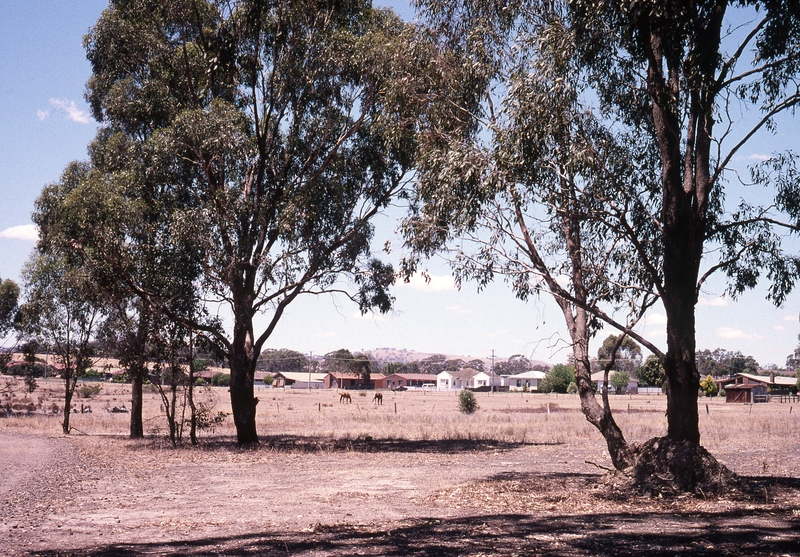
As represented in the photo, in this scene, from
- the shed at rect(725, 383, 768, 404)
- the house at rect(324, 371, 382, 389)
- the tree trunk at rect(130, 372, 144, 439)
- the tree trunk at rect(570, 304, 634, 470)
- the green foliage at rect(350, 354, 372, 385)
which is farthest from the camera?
the green foliage at rect(350, 354, 372, 385)

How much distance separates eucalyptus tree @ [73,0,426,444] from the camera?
22047 mm

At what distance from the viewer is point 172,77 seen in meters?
24.5

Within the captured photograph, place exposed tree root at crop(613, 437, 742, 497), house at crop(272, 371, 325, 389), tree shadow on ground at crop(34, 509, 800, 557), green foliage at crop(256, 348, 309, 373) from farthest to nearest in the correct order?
green foliage at crop(256, 348, 309, 373) < house at crop(272, 371, 325, 389) < exposed tree root at crop(613, 437, 742, 497) < tree shadow on ground at crop(34, 509, 800, 557)

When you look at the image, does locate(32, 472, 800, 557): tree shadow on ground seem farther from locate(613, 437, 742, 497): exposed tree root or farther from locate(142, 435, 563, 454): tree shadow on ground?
locate(142, 435, 563, 454): tree shadow on ground

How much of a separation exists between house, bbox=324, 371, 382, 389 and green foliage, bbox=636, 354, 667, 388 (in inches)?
1915

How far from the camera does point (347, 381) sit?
137 meters

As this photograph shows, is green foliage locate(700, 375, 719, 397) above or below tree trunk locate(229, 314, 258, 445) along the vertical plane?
below

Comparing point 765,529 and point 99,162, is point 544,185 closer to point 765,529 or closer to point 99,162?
point 765,529

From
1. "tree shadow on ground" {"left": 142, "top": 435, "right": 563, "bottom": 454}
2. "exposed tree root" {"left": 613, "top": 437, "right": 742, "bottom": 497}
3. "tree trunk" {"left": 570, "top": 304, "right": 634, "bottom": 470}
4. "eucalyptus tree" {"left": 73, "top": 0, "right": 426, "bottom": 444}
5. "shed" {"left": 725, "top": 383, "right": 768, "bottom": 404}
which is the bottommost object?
"shed" {"left": 725, "top": 383, "right": 768, "bottom": 404}

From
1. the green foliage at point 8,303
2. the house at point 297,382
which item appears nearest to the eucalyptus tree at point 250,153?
the green foliage at point 8,303

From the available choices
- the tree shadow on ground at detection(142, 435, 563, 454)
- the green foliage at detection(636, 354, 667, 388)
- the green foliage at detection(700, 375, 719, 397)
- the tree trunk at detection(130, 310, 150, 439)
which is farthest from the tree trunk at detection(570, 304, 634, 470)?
the green foliage at detection(636, 354, 667, 388)

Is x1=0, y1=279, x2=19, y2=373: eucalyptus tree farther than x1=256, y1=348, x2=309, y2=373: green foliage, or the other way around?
x1=256, y1=348, x2=309, y2=373: green foliage

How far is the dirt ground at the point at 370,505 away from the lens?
328 inches

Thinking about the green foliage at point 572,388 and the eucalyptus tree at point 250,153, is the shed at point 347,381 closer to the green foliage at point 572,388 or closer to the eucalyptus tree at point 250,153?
the green foliage at point 572,388
